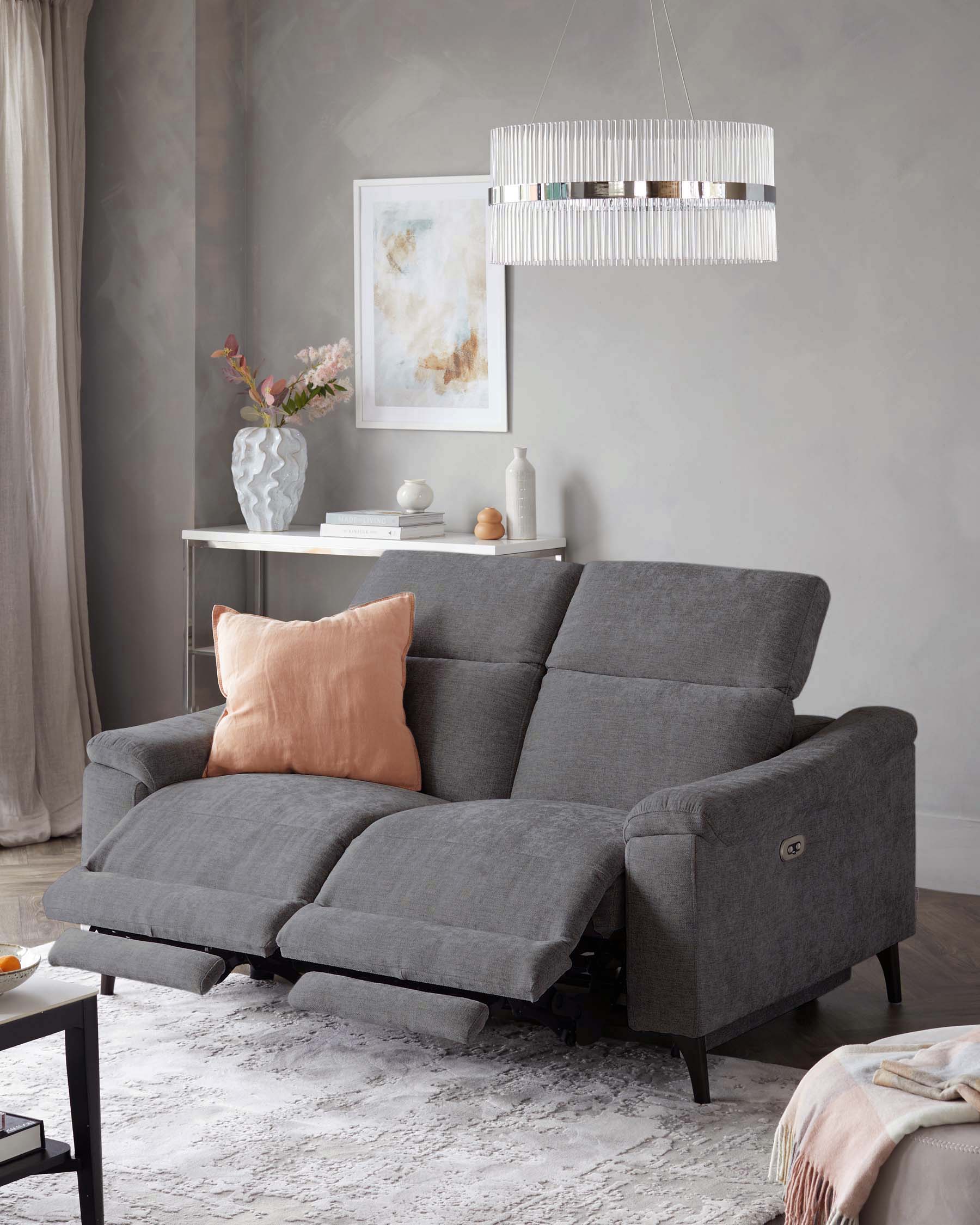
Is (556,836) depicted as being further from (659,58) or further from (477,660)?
(659,58)

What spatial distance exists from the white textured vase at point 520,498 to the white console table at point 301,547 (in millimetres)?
37

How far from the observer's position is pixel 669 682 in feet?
12.0

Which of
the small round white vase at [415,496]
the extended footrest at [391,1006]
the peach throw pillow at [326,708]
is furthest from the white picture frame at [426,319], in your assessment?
the extended footrest at [391,1006]

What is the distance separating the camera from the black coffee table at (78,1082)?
2410 mm

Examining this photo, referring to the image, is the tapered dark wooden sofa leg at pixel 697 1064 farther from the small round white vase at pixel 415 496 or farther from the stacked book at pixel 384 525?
the small round white vase at pixel 415 496

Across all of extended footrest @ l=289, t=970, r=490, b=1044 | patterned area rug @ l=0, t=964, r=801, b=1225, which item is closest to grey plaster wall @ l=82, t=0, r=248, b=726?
patterned area rug @ l=0, t=964, r=801, b=1225

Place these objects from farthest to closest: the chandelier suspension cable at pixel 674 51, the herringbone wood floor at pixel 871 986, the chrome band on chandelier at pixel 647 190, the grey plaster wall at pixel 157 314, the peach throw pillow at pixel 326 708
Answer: the grey plaster wall at pixel 157 314
the chandelier suspension cable at pixel 674 51
the peach throw pillow at pixel 326 708
the herringbone wood floor at pixel 871 986
the chrome band on chandelier at pixel 647 190

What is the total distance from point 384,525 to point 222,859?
1897 millimetres

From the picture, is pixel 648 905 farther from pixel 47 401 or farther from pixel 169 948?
pixel 47 401

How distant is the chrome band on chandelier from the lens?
3.06 metres

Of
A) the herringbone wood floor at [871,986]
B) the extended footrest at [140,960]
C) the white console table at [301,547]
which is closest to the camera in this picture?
the extended footrest at [140,960]

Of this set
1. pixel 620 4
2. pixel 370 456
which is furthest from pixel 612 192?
pixel 370 456

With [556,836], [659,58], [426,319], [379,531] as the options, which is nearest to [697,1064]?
[556,836]

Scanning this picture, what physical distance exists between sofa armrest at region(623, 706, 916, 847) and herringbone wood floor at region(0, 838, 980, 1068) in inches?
21.4
